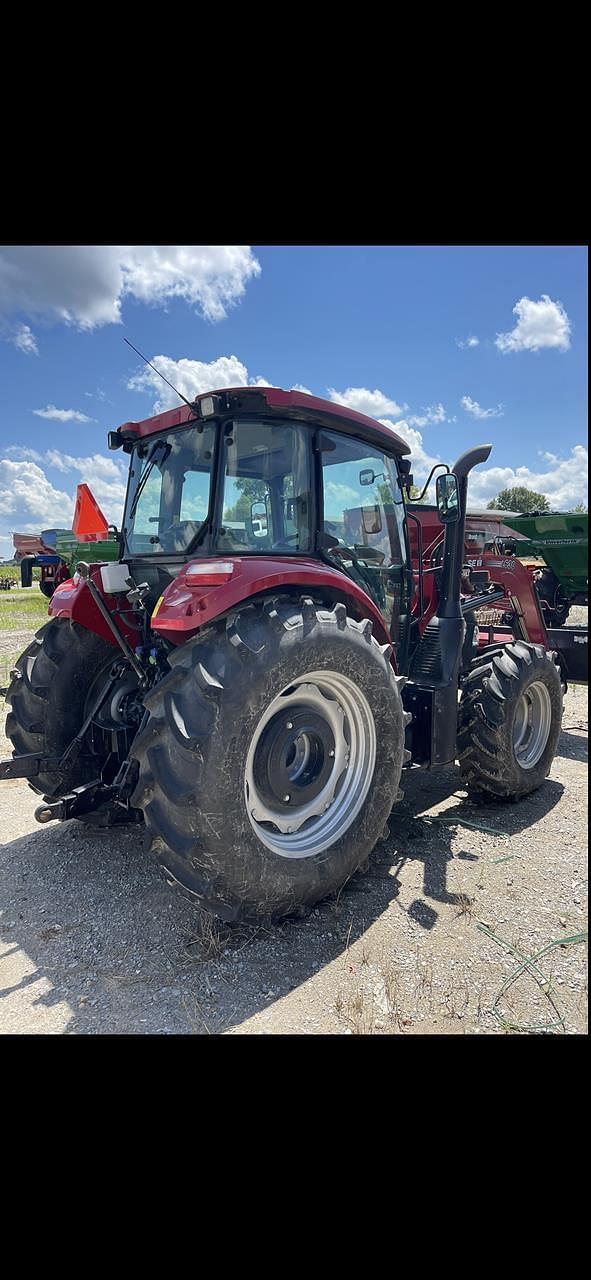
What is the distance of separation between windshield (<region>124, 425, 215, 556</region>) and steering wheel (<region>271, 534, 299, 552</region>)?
363mm

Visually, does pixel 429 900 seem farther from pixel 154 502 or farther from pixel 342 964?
pixel 154 502

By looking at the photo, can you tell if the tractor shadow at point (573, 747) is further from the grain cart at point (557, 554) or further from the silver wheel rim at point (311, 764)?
the silver wheel rim at point (311, 764)

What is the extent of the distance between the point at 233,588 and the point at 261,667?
1.08ft

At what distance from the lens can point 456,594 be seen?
383 cm

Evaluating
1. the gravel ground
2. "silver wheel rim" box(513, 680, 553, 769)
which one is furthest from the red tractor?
the gravel ground

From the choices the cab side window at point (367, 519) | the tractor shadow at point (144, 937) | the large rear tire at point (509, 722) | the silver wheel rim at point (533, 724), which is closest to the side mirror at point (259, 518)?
the cab side window at point (367, 519)

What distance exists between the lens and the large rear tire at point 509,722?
3.85 m

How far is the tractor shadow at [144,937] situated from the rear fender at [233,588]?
3.23 feet

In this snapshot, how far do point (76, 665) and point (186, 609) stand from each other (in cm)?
132

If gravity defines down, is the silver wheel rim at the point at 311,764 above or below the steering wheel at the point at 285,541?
below

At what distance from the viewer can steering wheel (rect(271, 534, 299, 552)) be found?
304 cm

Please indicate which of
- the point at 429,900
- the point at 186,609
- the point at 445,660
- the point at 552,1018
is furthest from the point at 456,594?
the point at 552,1018

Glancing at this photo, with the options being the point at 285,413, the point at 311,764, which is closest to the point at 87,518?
the point at 285,413

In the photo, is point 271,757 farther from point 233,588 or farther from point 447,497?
point 447,497
